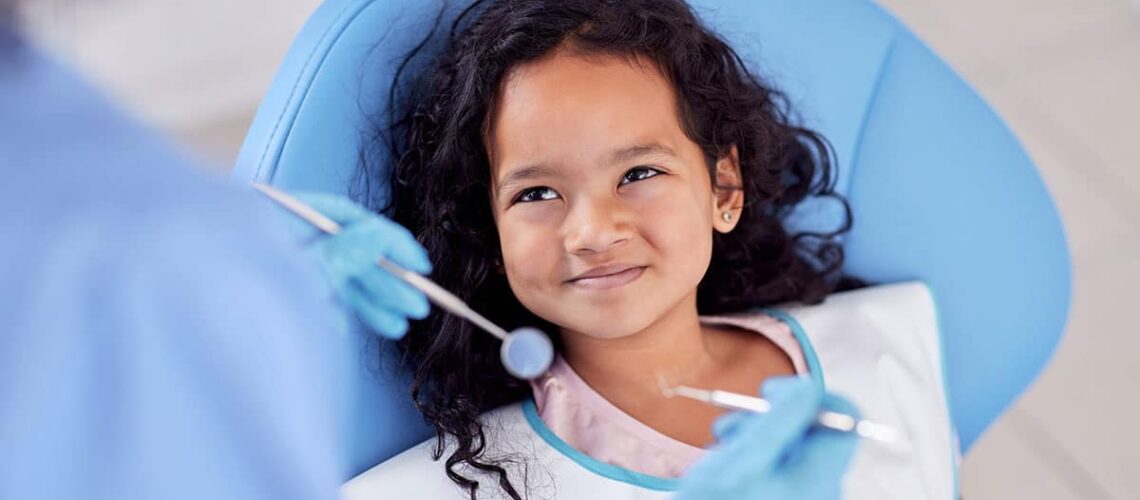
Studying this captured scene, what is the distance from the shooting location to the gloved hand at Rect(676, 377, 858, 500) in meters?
0.96

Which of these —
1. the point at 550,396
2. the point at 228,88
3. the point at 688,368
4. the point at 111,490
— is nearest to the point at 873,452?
the point at 688,368

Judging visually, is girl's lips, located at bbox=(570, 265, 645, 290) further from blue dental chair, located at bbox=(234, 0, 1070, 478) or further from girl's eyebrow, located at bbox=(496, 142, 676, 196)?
blue dental chair, located at bbox=(234, 0, 1070, 478)

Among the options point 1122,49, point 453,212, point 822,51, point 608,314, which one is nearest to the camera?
point 608,314

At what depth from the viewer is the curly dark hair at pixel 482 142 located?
1251mm

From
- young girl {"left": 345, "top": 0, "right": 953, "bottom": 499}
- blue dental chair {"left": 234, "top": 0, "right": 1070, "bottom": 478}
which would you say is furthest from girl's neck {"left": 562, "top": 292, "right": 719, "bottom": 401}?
blue dental chair {"left": 234, "top": 0, "right": 1070, "bottom": 478}

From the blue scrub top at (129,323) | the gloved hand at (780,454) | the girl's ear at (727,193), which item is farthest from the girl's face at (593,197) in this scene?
the blue scrub top at (129,323)

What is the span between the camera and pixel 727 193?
1.37 meters

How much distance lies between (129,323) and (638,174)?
2.08 feet

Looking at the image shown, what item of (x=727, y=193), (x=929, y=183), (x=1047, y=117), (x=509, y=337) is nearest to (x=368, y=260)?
(x=509, y=337)

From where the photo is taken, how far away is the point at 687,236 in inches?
48.4

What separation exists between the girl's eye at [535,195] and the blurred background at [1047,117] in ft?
2.92

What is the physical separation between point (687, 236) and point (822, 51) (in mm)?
371

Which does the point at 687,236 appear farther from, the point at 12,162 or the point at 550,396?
the point at 12,162

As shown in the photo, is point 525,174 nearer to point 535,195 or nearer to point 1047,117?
point 535,195
